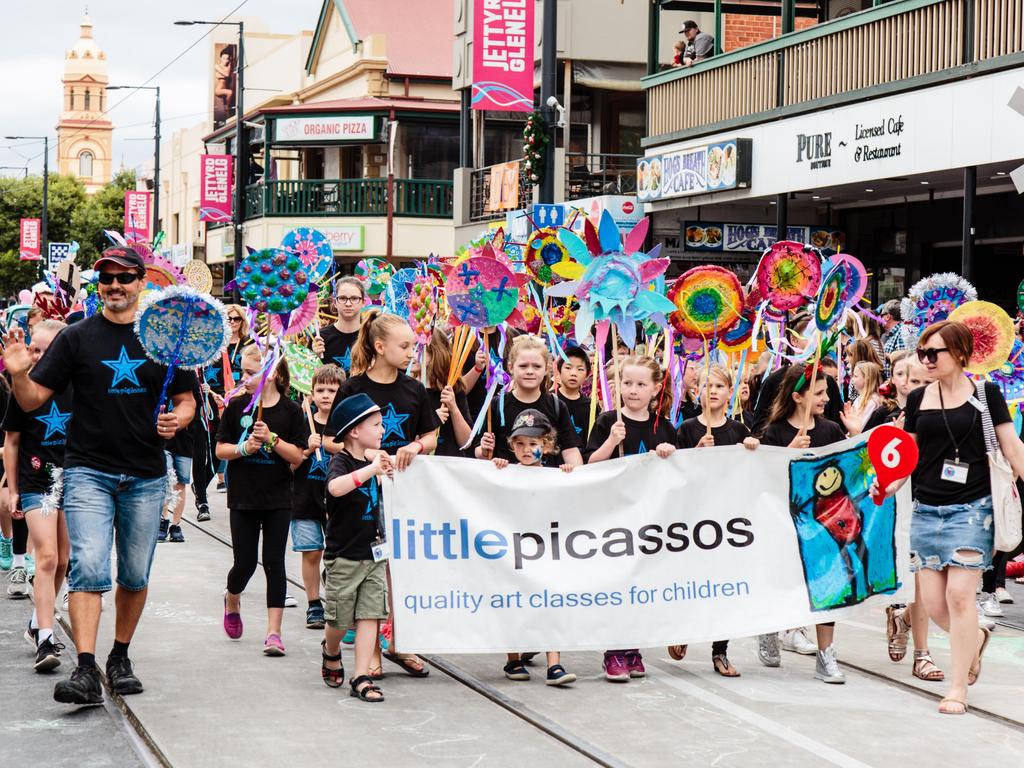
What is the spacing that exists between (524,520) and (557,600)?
419 mm

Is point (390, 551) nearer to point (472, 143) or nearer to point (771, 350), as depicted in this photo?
point (771, 350)

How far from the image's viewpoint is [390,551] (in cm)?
736

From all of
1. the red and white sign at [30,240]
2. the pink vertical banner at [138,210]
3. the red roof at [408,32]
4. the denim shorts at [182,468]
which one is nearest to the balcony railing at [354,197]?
the red roof at [408,32]

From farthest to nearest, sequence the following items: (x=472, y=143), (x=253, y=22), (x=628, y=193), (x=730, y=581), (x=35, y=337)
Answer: (x=253, y=22)
(x=472, y=143)
(x=628, y=193)
(x=35, y=337)
(x=730, y=581)

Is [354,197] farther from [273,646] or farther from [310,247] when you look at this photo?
[273,646]

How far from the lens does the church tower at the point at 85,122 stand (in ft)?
596

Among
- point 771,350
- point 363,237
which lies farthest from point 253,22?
point 771,350

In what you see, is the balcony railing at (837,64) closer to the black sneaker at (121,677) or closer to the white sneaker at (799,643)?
the white sneaker at (799,643)

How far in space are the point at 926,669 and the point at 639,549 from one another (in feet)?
5.11

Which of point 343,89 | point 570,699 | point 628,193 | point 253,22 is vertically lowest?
point 570,699

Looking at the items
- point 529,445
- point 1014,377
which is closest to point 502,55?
point 1014,377

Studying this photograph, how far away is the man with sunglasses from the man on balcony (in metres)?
16.0

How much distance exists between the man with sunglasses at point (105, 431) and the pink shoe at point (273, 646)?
3.47 feet

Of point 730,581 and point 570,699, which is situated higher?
point 730,581
